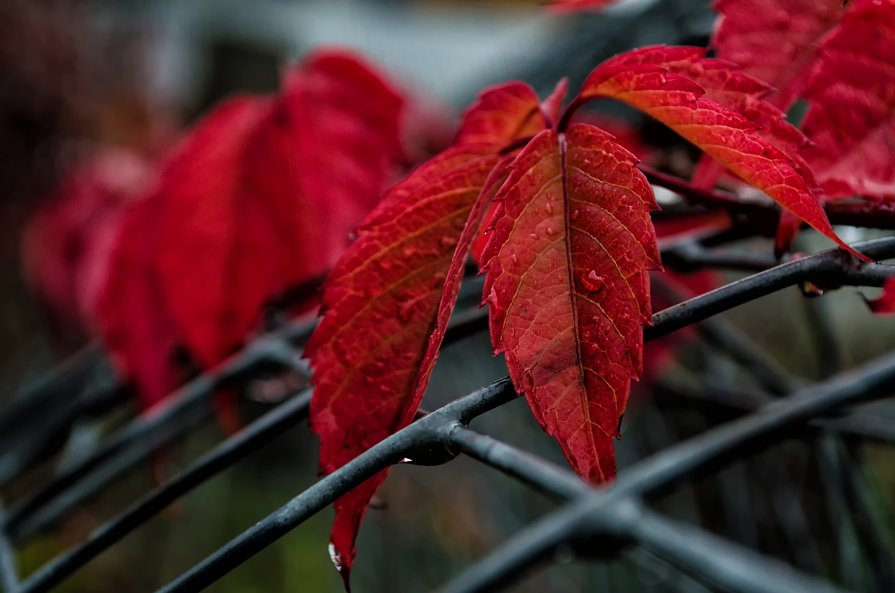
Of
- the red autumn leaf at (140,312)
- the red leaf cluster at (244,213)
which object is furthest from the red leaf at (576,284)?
the red autumn leaf at (140,312)

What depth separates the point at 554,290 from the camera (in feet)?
0.90

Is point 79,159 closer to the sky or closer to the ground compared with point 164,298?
closer to the sky

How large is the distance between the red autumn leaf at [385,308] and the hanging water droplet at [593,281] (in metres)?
0.05

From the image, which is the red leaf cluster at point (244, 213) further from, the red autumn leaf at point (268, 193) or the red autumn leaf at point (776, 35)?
the red autumn leaf at point (776, 35)

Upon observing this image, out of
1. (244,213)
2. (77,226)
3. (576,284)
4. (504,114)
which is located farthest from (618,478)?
(77,226)

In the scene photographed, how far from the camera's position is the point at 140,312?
590 millimetres

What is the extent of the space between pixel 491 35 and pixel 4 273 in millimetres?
6642

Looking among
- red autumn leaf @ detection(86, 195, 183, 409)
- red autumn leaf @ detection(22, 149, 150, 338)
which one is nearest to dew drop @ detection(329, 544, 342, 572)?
red autumn leaf @ detection(86, 195, 183, 409)

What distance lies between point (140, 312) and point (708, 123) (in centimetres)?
49

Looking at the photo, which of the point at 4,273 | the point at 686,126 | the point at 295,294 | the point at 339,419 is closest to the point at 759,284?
the point at 686,126

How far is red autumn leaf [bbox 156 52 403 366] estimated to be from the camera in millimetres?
540

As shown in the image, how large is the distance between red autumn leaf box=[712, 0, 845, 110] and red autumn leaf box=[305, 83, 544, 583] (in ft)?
0.48

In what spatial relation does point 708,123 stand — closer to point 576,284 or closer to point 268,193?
point 576,284

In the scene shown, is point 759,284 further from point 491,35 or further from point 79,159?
point 491,35
